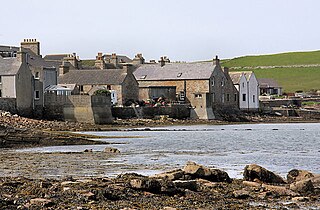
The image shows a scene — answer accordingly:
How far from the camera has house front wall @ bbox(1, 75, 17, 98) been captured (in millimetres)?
60688

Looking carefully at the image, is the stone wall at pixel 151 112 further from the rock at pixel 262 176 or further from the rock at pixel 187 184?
the rock at pixel 187 184

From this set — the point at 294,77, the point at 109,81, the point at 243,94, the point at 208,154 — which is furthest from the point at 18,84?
the point at 294,77

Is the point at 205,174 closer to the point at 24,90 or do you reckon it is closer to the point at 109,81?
the point at 24,90

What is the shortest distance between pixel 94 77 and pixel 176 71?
10.3 m

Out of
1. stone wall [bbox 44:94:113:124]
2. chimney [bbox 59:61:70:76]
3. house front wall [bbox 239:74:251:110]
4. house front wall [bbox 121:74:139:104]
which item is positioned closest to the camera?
stone wall [bbox 44:94:113:124]

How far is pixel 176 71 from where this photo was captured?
82.6 m

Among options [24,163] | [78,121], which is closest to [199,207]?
[24,163]

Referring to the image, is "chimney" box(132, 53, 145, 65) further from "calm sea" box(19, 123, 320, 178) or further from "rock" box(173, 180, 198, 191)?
"rock" box(173, 180, 198, 191)

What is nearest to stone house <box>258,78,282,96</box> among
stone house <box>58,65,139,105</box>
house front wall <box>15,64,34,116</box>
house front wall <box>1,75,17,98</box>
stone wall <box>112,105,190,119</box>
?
stone wall <box>112,105,190,119</box>

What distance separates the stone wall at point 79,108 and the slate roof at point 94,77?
42.0 ft

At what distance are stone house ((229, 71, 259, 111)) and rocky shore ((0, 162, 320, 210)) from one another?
224 feet

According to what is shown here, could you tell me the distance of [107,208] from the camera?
1478cm

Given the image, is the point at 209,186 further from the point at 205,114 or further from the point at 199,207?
the point at 205,114

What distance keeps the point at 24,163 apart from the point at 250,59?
150624 mm
